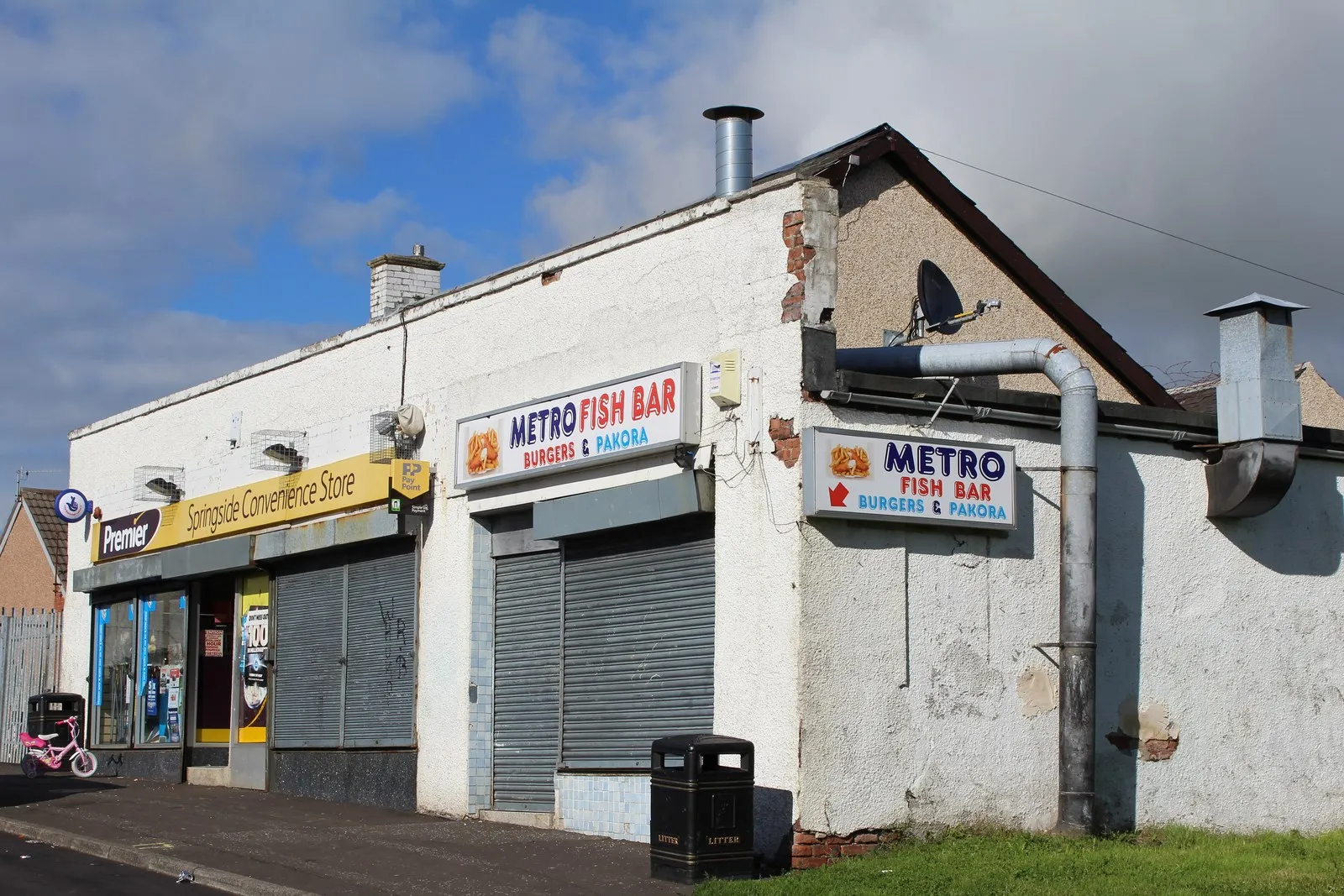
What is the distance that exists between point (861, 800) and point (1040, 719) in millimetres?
1895

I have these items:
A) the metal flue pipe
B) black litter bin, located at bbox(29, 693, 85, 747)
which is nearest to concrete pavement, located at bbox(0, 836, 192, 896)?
the metal flue pipe

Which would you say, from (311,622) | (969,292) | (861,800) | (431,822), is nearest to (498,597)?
(431,822)

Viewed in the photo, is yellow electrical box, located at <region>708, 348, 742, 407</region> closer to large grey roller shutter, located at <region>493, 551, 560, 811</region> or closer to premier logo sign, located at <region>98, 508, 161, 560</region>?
large grey roller shutter, located at <region>493, 551, 560, 811</region>

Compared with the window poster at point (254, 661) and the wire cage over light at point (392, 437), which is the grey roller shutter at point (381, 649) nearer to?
the wire cage over light at point (392, 437)

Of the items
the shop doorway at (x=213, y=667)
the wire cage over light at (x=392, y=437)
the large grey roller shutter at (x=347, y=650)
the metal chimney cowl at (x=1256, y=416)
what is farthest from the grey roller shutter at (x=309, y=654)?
the metal chimney cowl at (x=1256, y=416)

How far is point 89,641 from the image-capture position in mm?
23531

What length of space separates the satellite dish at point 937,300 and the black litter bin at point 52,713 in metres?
14.2

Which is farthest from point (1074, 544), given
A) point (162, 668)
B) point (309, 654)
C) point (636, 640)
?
point (162, 668)

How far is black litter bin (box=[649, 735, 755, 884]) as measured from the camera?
426 inches

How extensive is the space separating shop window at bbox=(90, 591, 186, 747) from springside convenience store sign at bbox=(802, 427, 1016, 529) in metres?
12.8

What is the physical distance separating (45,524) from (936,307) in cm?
2660

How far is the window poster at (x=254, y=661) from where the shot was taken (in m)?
19.6

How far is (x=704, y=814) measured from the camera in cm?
1085

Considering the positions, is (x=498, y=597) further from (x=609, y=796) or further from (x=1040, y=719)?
(x=1040, y=719)
